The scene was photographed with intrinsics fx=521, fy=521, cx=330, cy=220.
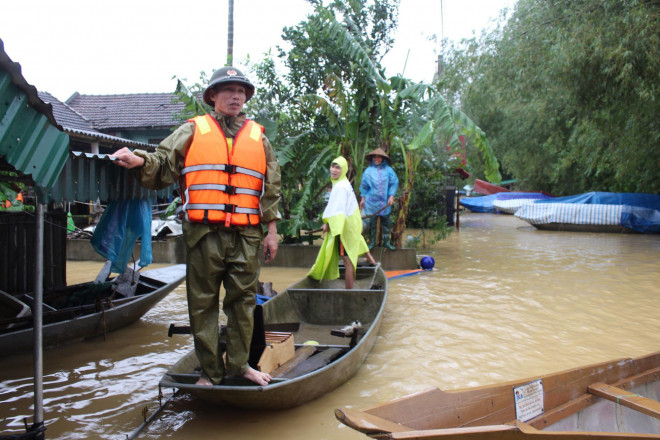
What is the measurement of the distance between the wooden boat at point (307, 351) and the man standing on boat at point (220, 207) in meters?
0.16

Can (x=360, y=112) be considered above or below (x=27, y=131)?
above

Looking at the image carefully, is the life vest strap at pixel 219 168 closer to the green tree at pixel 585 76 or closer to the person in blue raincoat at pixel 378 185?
the person in blue raincoat at pixel 378 185

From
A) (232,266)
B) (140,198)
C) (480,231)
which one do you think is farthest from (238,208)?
(480,231)

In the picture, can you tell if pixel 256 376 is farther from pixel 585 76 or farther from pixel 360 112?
pixel 585 76

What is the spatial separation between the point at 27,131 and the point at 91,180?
138 centimetres

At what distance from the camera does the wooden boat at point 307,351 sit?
341cm

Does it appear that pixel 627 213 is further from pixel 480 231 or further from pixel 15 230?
pixel 15 230

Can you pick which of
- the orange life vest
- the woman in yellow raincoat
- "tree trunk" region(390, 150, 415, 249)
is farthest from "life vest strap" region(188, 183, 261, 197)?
"tree trunk" region(390, 150, 415, 249)

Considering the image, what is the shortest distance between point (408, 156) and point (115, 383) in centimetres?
738

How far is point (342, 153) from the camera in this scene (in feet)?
35.4

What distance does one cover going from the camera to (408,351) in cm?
527

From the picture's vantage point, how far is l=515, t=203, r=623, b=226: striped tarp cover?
1808 cm

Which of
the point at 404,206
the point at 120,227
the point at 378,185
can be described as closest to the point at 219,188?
the point at 120,227

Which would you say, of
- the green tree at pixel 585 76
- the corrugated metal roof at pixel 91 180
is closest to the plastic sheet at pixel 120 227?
the corrugated metal roof at pixel 91 180
